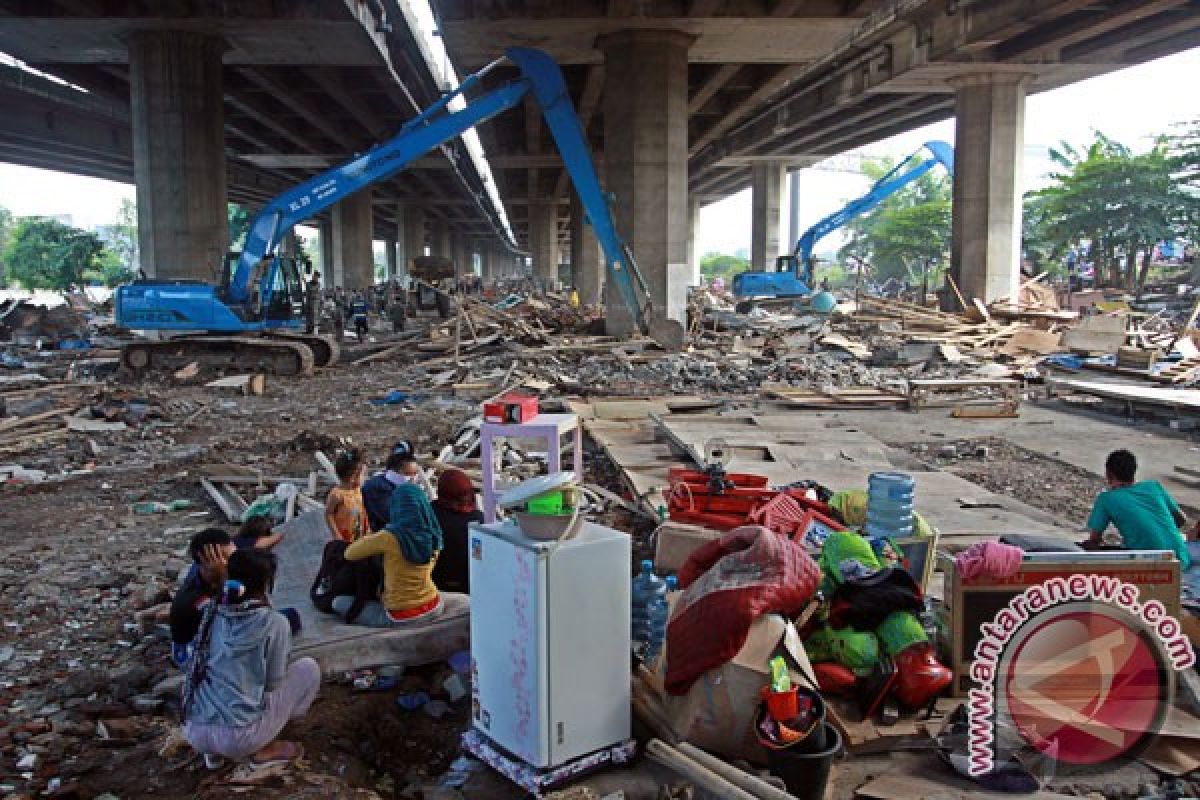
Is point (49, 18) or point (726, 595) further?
point (49, 18)

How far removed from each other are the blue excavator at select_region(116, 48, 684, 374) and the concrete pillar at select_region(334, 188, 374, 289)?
101 feet

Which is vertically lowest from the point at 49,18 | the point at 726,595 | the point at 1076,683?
the point at 1076,683

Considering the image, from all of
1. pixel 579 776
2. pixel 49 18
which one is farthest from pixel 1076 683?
pixel 49 18

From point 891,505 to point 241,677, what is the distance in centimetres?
411

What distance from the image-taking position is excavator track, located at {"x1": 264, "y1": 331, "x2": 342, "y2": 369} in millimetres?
20188

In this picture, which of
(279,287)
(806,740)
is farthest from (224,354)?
(806,740)

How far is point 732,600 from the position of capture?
4121mm

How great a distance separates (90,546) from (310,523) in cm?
231

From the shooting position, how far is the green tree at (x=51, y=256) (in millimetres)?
65188

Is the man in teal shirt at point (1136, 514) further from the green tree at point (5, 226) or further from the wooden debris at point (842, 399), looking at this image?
the green tree at point (5, 226)

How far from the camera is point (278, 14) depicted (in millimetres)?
21453

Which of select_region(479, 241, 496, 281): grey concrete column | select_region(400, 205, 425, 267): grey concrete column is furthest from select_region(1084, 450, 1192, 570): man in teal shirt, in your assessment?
select_region(479, 241, 496, 281): grey concrete column

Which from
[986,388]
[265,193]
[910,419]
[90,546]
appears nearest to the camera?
[90,546]

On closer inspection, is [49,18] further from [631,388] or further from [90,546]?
[90,546]
